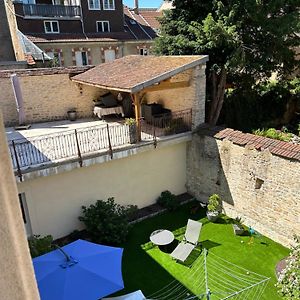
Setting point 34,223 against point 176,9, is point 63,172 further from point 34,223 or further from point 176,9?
point 176,9

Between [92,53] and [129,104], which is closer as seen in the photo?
[129,104]

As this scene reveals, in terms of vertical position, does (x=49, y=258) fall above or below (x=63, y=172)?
below

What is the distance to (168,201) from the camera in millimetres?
13023

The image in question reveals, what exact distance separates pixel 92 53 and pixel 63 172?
22.0m

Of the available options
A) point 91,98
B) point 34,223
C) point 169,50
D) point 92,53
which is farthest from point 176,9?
point 92,53

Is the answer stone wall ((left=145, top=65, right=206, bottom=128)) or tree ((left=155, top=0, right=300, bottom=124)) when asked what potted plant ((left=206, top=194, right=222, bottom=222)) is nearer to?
stone wall ((left=145, top=65, right=206, bottom=128))

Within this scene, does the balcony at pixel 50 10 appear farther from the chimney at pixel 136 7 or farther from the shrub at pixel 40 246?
the shrub at pixel 40 246

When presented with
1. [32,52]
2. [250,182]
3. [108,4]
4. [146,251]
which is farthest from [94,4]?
[146,251]

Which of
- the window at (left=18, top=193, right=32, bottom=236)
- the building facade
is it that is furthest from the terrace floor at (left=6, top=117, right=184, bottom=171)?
the building facade

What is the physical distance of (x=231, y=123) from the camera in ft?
52.7

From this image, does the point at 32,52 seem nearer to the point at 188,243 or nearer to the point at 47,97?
the point at 47,97

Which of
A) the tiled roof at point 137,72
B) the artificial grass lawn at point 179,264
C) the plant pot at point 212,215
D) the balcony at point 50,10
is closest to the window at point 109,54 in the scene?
the balcony at point 50,10

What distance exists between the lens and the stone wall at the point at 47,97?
48.2ft

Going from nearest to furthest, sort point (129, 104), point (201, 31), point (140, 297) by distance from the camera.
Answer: point (140, 297)
point (201, 31)
point (129, 104)
